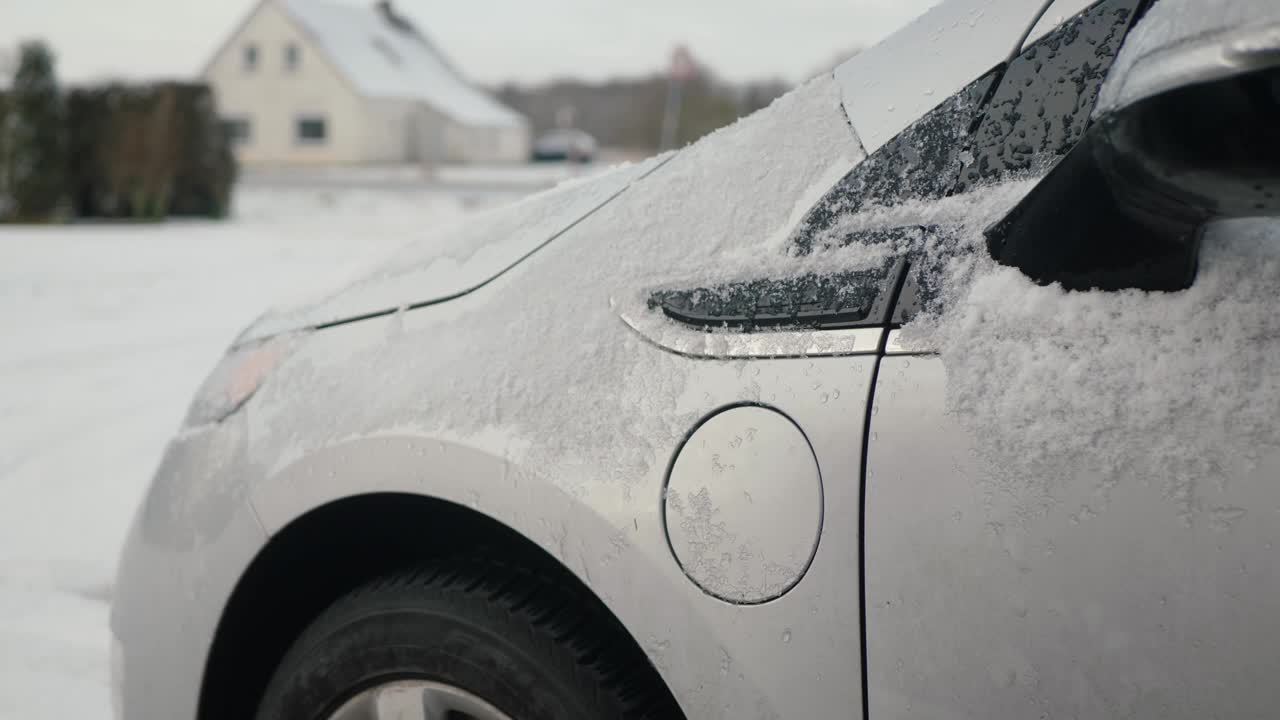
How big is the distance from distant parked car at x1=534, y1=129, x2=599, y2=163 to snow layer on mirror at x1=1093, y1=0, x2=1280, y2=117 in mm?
Answer: 35534

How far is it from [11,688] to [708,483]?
89.4 inches

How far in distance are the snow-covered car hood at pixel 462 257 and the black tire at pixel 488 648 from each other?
45cm

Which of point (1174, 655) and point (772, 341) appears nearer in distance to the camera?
point (1174, 655)

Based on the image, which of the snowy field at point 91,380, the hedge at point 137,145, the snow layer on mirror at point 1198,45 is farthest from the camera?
the hedge at point 137,145

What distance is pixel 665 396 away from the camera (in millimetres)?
1290

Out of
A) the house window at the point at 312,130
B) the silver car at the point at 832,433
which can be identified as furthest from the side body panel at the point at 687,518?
the house window at the point at 312,130

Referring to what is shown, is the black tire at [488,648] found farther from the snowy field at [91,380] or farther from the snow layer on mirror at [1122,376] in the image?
the snowy field at [91,380]

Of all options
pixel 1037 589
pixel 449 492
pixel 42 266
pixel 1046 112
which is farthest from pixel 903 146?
pixel 42 266

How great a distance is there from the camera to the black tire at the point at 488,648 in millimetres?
1358

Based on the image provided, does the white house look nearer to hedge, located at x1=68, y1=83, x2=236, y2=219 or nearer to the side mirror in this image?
hedge, located at x1=68, y1=83, x2=236, y2=219

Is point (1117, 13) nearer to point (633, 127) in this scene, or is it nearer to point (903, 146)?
point (903, 146)

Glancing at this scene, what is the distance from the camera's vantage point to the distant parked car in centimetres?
3647

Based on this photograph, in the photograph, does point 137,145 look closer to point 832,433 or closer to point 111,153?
point 111,153

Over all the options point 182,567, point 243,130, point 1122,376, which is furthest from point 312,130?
point 1122,376
